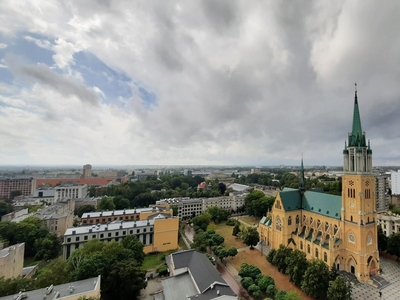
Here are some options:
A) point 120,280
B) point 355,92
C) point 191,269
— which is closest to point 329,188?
point 355,92

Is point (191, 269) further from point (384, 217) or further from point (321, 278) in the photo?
point (384, 217)

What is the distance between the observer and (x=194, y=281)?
2403cm

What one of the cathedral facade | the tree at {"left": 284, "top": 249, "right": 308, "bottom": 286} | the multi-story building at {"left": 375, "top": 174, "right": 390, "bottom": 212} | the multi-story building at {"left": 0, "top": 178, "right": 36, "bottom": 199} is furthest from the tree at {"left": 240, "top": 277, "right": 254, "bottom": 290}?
the multi-story building at {"left": 0, "top": 178, "right": 36, "bottom": 199}

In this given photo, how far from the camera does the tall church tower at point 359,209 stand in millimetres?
31828

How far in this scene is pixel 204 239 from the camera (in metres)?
40.9

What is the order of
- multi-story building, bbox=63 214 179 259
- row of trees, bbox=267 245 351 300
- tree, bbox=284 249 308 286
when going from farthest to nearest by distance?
multi-story building, bbox=63 214 179 259
tree, bbox=284 249 308 286
row of trees, bbox=267 245 351 300

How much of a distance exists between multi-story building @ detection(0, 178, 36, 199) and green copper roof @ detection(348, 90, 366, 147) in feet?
458

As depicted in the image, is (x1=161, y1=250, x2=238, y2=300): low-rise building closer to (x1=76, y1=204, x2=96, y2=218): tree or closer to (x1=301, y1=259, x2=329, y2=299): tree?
(x1=301, y1=259, x2=329, y2=299): tree

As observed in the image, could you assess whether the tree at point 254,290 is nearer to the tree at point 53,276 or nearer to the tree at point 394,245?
the tree at point 53,276

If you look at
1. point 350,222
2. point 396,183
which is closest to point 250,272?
point 350,222

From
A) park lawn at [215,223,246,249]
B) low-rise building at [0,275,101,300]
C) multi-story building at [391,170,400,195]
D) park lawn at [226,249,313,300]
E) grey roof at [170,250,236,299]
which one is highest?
multi-story building at [391,170,400,195]

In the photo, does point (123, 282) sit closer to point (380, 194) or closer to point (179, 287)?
point (179, 287)

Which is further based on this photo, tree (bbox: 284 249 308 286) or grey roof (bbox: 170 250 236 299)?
tree (bbox: 284 249 308 286)

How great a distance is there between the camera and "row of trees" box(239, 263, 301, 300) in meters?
24.3
